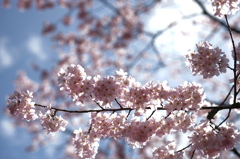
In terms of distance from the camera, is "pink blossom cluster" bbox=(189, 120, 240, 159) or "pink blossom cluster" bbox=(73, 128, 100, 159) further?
"pink blossom cluster" bbox=(73, 128, 100, 159)

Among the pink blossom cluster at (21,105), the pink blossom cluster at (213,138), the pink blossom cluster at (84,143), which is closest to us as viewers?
the pink blossom cluster at (213,138)

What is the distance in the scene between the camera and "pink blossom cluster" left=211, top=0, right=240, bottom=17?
398 cm

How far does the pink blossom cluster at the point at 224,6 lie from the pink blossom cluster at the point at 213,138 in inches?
62.3

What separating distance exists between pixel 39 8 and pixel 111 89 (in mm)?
14201

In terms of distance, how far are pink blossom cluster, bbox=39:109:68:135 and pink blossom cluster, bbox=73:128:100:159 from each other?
26cm

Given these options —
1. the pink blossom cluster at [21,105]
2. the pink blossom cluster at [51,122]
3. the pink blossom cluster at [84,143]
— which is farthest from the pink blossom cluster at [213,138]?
the pink blossom cluster at [21,105]

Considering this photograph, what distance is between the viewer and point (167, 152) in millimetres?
4258

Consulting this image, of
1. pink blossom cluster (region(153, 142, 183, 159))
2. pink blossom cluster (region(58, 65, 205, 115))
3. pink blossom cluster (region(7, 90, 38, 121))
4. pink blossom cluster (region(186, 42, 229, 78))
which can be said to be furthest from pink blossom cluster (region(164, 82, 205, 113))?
pink blossom cluster (region(7, 90, 38, 121))

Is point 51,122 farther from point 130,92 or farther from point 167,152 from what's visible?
point 167,152

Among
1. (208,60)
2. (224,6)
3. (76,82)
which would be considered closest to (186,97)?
(208,60)

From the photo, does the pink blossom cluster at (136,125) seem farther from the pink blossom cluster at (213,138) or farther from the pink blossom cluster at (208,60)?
the pink blossom cluster at (208,60)

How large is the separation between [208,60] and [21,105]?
2.82 m

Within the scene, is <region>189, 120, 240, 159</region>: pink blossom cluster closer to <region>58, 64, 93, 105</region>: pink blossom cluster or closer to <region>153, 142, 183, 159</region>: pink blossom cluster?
<region>153, 142, 183, 159</region>: pink blossom cluster

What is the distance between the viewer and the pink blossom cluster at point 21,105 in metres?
4.13
